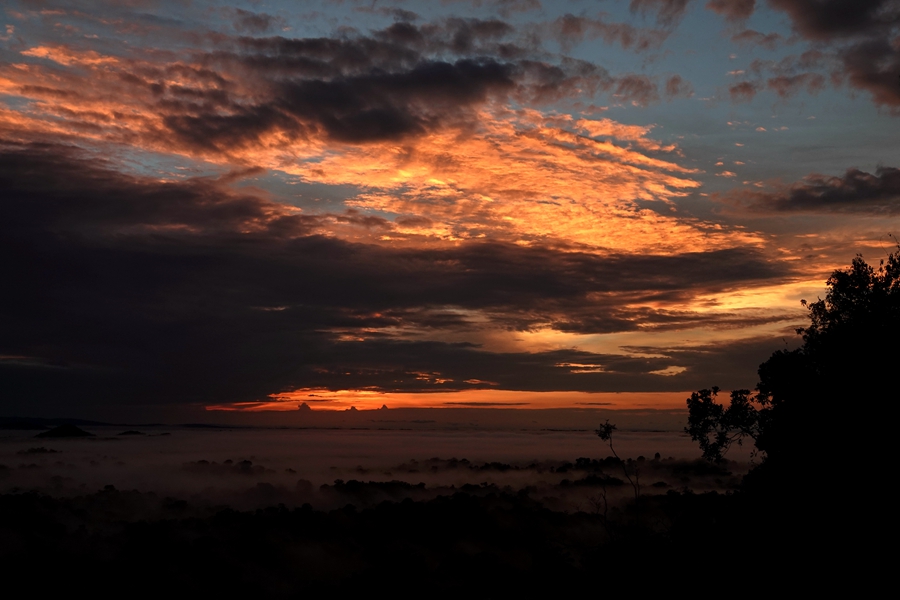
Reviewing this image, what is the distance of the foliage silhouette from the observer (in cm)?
2330

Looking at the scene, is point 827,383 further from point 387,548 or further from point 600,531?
point 600,531

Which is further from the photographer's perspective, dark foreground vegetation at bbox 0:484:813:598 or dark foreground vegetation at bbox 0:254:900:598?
dark foreground vegetation at bbox 0:484:813:598

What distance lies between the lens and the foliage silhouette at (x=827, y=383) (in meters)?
23.3

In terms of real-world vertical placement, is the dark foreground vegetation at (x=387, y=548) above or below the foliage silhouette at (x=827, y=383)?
below

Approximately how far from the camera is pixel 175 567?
48188 millimetres

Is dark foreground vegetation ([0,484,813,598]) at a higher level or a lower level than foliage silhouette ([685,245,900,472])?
lower

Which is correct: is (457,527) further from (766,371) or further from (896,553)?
(896,553)

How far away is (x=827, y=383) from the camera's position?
25.5 meters

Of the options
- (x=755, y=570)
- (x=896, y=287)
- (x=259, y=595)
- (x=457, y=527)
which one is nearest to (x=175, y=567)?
(x=259, y=595)

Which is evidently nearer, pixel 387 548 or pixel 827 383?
pixel 827 383

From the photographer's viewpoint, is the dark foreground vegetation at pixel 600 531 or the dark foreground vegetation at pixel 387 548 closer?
the dark foreground vegetation at pixel 600 531

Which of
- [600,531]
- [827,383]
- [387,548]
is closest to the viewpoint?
[827,383]

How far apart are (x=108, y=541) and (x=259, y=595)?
1910 cm

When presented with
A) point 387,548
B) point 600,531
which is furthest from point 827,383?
point 600,531
